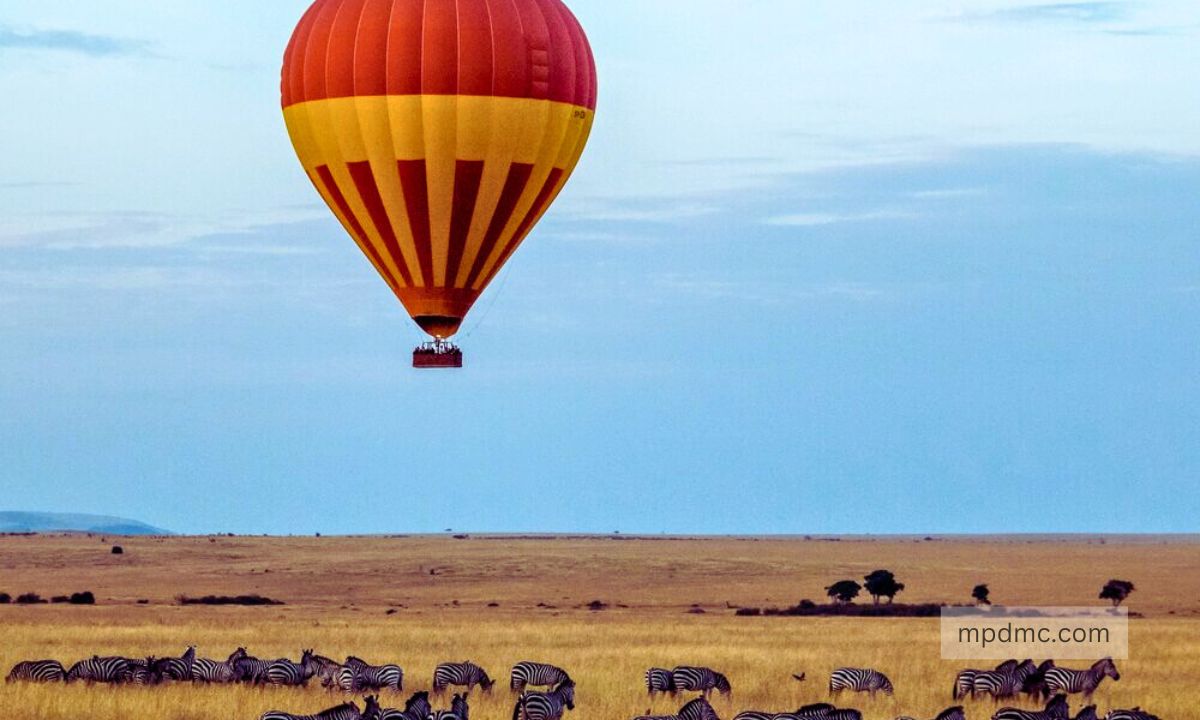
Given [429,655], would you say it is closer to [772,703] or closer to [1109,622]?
[772,703]

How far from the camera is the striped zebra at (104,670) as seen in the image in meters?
25.9

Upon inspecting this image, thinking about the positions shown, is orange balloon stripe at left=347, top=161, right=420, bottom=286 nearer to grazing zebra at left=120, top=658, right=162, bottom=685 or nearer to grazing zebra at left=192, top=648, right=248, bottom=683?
grazing zebra at left=192, top=648, right=248, bottom=683

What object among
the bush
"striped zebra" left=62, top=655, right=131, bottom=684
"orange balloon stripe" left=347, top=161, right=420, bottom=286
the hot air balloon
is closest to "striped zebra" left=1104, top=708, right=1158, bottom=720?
"striped zebra" left=62, top=655, right=131, bottom=684

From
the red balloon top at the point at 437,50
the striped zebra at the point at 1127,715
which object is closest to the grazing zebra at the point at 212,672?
the red balloon top at the point at 437,50

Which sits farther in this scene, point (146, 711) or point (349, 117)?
point (349, 117)

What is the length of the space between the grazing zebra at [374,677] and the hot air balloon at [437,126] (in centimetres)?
793

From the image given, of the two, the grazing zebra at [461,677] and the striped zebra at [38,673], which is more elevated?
the grazing zebra at [461,677]

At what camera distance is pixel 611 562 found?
3629 inches

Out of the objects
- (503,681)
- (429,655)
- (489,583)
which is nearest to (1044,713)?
(503,681)

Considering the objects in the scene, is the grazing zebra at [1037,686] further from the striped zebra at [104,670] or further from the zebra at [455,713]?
the striped zebra at [104,670]

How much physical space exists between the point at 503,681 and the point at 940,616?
27.2 m

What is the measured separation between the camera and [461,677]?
25.7 metres
